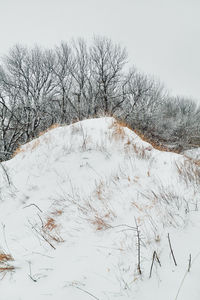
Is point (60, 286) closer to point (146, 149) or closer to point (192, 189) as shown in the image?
point (192, 189)

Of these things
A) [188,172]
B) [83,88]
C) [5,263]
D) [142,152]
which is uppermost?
[83,88]

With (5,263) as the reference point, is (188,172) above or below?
above

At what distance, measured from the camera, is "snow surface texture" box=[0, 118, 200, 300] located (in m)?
0.88

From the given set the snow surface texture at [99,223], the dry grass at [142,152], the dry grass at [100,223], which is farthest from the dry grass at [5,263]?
the dry grass at [142,152]

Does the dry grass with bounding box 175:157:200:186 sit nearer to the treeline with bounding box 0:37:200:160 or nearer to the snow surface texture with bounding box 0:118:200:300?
the snow surface texture with bounding box 0:118:200:300

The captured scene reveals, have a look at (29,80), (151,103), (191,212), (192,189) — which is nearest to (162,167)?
(192,189)

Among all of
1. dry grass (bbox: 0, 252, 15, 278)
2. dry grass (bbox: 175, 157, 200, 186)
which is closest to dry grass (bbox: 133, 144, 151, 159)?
dry grass (bbox: 175, 157, 200, 186)

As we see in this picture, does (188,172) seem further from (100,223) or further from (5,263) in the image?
(5,263)

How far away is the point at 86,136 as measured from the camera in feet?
10.0

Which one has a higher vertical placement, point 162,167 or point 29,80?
point 29,80

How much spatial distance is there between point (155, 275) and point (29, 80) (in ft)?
62.1

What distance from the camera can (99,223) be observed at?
142 cm

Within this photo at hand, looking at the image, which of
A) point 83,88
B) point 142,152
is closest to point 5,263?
point 142,152

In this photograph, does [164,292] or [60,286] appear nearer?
[164,292]
